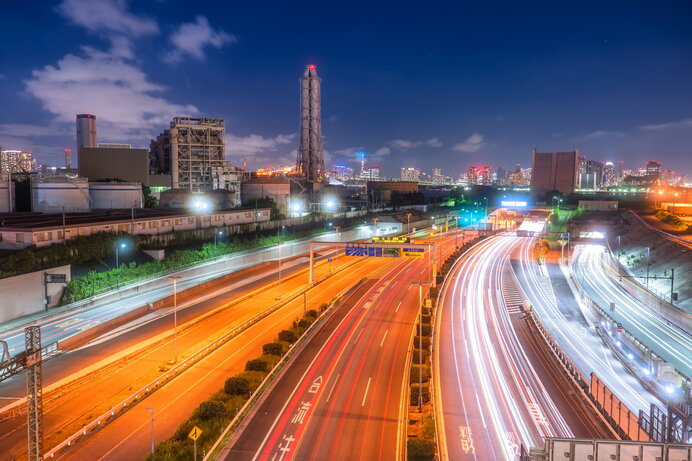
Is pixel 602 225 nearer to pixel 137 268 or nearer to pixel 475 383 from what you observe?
pixel 475 383

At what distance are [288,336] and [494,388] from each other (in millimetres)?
11272

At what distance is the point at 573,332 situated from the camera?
95.1 feet

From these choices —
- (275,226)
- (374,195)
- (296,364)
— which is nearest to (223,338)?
(296,364)

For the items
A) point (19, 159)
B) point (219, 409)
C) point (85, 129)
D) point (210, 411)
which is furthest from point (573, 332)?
point (19, 159)

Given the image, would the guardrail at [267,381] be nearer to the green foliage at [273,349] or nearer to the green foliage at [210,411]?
the green foliage at [273,349]

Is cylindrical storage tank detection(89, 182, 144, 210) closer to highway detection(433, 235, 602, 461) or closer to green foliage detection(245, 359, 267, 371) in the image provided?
green foliage detection(245, 359, 267, 371)

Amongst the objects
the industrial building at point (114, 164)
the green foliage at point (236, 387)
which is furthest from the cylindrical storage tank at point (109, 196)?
the green foliage at point (236, 387)

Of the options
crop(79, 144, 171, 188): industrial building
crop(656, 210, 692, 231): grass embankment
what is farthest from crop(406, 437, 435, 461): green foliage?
crop(79, 144, 171, 188): industrial building

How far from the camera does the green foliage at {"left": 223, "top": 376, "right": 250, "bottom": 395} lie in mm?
17906

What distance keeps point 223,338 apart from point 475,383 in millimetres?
13897

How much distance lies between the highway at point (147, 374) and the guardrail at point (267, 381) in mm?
1983

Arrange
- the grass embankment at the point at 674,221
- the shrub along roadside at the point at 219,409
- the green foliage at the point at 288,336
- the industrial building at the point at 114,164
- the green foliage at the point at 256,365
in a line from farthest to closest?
the industrial building at the point at 114,164 → the grass embankment at the point at 674,221 → the green foliage at the point at 288,336 → the green foliage at the point at 256,365 → the shrub along roadside at the point at 219,409

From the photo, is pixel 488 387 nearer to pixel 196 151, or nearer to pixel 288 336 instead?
pixel 288 336

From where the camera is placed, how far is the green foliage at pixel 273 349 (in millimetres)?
22312
